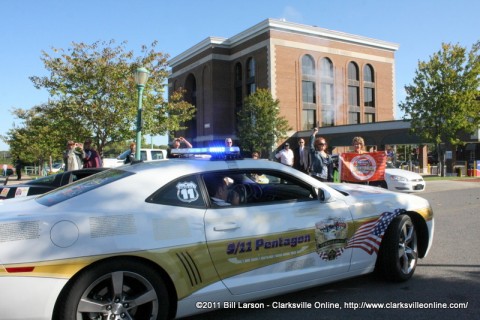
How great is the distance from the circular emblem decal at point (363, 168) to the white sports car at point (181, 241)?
630 centimetres

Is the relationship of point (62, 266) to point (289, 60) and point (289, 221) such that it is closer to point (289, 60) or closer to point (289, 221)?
point (289, 221)

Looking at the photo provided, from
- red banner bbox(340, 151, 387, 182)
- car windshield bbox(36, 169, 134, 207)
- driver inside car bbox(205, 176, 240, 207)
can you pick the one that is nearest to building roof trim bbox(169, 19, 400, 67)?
red banner bbox(340, 151, 387, 182)

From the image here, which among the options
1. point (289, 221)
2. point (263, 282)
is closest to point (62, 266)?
point (263, 282)

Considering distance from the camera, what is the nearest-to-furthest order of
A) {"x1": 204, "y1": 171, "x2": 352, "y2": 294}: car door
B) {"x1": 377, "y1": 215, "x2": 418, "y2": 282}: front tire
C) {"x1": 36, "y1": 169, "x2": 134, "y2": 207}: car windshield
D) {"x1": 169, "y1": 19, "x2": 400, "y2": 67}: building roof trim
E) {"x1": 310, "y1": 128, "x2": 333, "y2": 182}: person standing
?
1. {"x1": 36, "y1": 169, "x2": 134, "y2": 207}: car windshield
2. {"x1": 204, "y1": 171, "x2": 352, "y2": 294}: car door
3. {"x1": 377, "y1": 215, "x2": 418, "y2": 282}: front tire
4. {"x1": 310, "y1": 128, "x2": 333, "y2": 182}: person standing
5. {"x1": 169, "y1": 19, "x2": 400, "y2": 67}: building roof trim

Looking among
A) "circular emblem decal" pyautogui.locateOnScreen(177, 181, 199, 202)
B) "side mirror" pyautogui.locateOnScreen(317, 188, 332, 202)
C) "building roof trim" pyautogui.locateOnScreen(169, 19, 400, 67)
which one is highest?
"building roof trim" pyautogui.locateOnScreen(169, 19, 400, 67)

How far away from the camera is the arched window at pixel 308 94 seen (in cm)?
5009

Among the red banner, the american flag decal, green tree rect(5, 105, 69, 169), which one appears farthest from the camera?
green tree rect(5, 105, 69, 169)

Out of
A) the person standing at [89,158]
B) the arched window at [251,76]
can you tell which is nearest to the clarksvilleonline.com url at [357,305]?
the person standing at [89,158]

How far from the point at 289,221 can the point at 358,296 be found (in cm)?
110

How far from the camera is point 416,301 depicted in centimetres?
372

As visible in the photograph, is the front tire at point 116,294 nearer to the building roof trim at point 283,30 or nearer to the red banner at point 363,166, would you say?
the red banner at point 363,166

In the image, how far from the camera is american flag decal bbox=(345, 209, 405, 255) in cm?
388

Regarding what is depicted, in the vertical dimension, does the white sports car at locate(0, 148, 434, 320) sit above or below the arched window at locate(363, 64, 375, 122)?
below

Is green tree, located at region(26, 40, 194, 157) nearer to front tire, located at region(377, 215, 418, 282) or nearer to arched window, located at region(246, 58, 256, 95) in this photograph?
front tire, located at region(377, 215, 418, 282)
